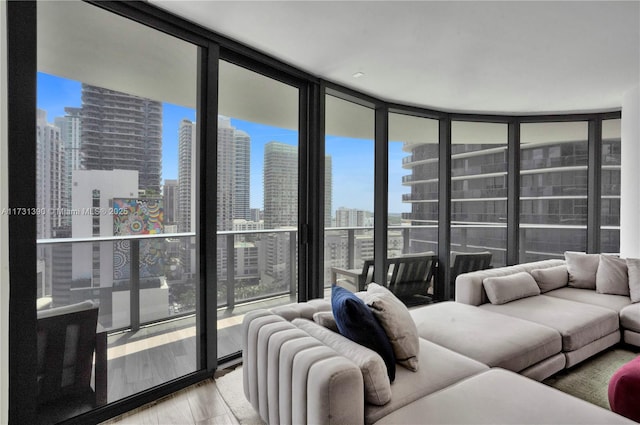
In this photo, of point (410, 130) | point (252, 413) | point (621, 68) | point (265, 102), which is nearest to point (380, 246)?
point (410, 130)

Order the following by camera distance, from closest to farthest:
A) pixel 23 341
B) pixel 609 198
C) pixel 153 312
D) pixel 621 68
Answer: pixel 23 341, pixel 153 312, pixel 621 68, pixel 609 198

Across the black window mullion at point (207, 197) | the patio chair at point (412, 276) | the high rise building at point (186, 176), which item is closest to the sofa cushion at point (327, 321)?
the black window mullion at point (207, 197)

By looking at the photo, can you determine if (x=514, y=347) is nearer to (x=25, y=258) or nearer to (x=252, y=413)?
(x=252, y=413)

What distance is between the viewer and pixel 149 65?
235 cm

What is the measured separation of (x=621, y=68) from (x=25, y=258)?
4.93m

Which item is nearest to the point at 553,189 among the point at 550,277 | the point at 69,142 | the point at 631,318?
the point at 550,277

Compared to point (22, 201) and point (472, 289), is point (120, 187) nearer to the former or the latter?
point (22, 201)

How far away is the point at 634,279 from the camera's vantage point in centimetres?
328

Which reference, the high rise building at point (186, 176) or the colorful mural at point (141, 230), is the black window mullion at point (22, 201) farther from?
the high rise building at point (186, 176)

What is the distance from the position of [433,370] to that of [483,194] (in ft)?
12.4

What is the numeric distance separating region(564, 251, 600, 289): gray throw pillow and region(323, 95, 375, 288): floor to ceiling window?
228cm

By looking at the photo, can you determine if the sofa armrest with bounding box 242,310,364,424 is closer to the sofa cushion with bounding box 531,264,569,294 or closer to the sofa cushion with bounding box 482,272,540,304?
the sofa cushion with bounding box 482,272,540,304

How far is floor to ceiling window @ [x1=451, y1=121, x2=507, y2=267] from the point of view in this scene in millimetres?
4859

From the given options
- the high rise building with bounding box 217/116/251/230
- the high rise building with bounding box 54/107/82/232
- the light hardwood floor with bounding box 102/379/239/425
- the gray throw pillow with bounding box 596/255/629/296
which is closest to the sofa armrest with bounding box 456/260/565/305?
the gray throw pillow with bounding box 596/255/629/296
